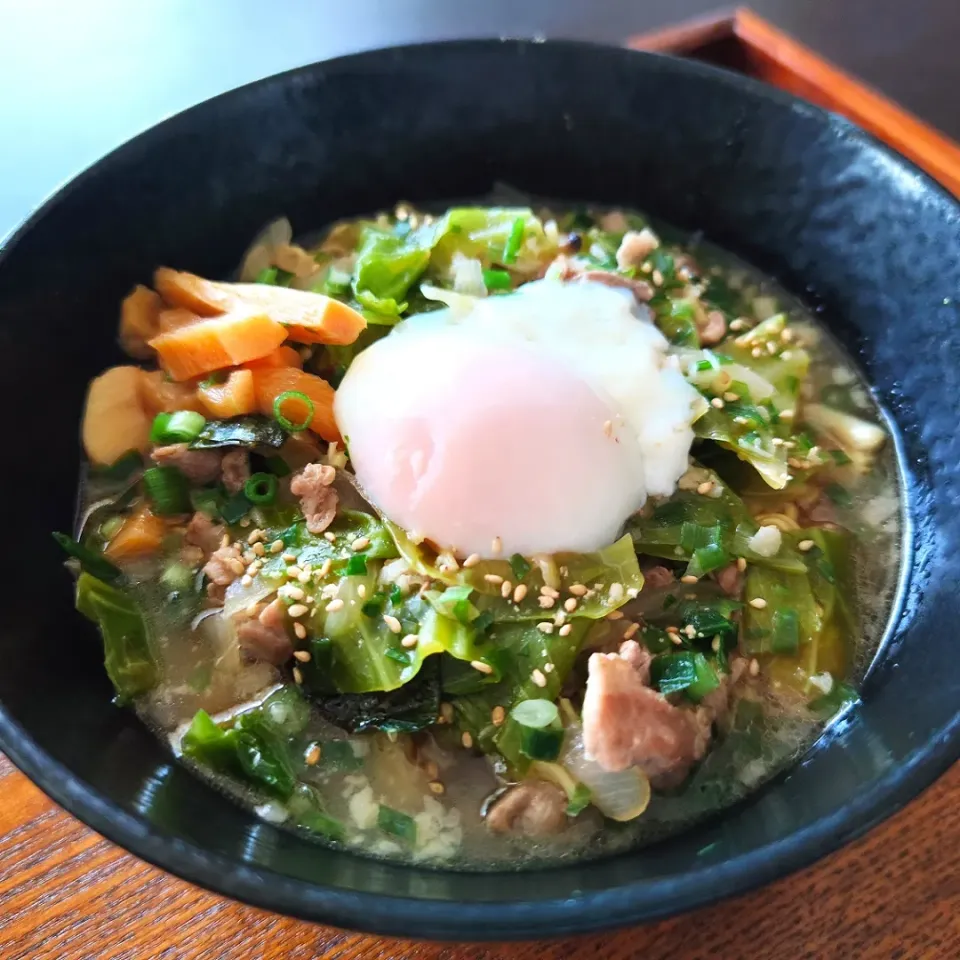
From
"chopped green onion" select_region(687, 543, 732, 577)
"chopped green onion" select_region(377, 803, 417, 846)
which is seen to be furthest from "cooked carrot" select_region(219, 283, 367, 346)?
"chopped green onion" select_region(377, 803, 417, 846)

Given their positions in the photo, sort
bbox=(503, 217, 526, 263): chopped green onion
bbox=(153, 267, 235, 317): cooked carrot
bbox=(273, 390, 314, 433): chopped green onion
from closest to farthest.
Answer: bbox=(273, 390, 314, 433): chopped green onion
bbox=(153, 267, 235, 317): cooked carrot
bbox=(503, 217, 526, 263): chopped green onion

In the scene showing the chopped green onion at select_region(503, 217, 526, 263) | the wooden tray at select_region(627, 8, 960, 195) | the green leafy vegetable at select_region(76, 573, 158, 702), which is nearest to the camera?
the green leafy vegetable at select_region(76, 573, 158, 702)

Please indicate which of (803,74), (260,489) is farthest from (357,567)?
(803,74)

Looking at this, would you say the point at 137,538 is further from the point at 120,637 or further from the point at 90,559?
the point at 120,637

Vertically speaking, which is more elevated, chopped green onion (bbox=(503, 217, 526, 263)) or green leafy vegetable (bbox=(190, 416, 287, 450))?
chopped green onion (bbox=(503, 217, 526, 263))

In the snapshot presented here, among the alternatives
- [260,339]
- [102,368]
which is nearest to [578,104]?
[260,339]

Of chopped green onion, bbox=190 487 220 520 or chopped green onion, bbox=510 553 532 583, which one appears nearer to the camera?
chopped green onion, bbox=510 553 532 583

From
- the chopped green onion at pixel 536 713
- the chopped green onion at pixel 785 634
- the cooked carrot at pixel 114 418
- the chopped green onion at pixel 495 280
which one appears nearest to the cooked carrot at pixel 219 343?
the cooked carrot at pixel 114 418

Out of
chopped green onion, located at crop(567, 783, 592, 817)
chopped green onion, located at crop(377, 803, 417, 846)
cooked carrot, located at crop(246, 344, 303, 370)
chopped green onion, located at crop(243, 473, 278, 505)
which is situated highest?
cooked carrot, located at crop(246, 344, 303, 370)

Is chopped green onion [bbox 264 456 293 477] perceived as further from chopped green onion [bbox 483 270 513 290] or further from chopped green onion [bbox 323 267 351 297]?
chopped green onion [bbox 483 270 513 290]
